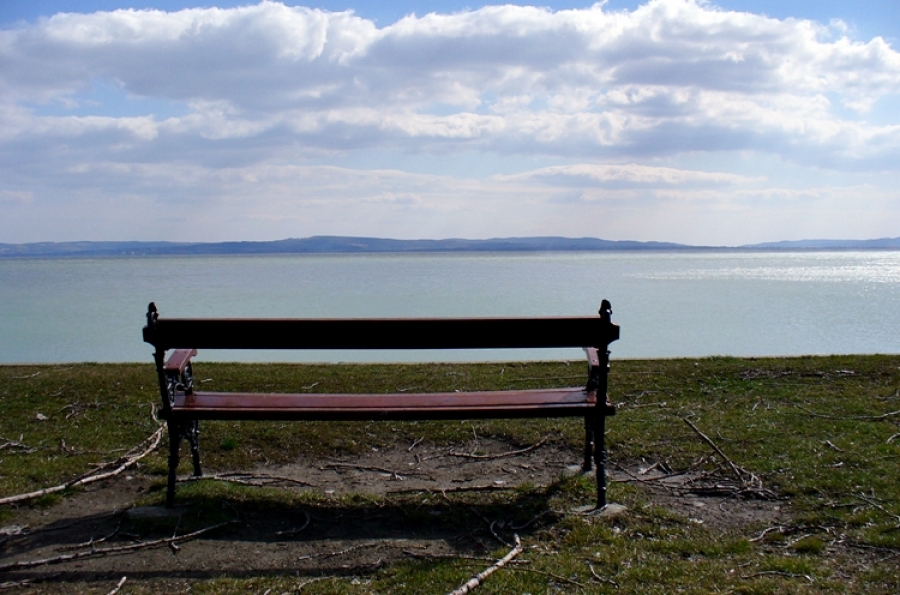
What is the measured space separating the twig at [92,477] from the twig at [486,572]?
2.80 meters

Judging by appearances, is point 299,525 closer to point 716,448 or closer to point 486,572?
point 486,572

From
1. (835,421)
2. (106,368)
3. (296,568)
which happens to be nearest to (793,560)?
(296,568)

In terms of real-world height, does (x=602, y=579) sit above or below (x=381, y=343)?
below

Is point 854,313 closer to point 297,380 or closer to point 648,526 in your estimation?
point 297,380

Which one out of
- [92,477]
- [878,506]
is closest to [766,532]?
[878,506]

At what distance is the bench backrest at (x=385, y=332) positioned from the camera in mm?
4355

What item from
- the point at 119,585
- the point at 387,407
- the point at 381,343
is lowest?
the point at 119,585

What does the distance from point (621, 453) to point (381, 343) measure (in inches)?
85.3

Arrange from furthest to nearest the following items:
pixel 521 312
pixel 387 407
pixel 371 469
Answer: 1. pixel 521 312
2. pixel 371 469
3. pixel 387 407

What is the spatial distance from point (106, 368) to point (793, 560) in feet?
25.6

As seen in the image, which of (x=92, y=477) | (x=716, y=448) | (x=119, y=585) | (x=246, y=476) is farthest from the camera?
(x=716, y=448)

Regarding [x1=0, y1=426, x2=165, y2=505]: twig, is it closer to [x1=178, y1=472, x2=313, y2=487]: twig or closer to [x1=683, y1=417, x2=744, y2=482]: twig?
[x1=178, y1=472, x2=313, y2=487]: twig

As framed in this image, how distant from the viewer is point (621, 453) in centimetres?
552

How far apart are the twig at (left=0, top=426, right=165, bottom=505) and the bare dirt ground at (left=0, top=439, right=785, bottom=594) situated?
0.07m
